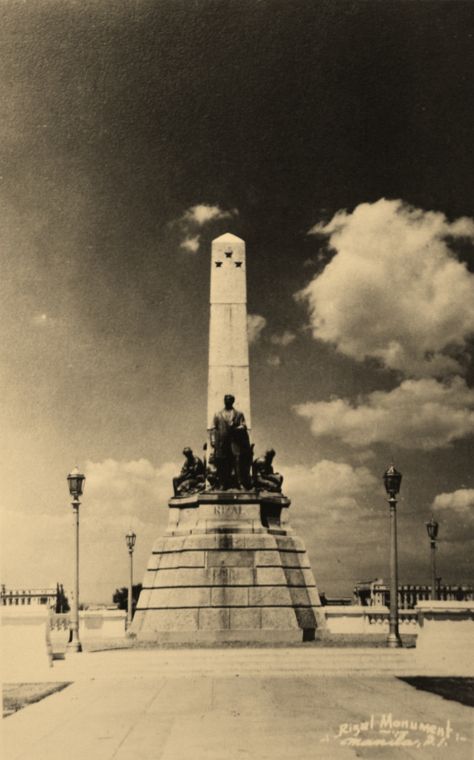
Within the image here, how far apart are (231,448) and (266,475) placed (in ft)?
5.60

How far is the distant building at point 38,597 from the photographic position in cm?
4469

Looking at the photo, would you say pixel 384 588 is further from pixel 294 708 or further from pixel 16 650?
pixel 294 708

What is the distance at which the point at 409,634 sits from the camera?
3189cm

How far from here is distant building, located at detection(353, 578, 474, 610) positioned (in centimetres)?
4228

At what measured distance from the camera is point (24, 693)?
16.0 meters

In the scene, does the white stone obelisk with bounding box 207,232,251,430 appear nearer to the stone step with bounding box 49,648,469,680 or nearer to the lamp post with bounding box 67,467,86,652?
the lamp post with bounding box 67,467,86,652

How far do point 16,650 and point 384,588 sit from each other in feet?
91.3

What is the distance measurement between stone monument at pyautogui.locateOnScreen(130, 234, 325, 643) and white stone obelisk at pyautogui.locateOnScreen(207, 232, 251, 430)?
0.03 metres

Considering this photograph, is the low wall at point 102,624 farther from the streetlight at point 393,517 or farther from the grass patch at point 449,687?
the grass patch at point 449,687

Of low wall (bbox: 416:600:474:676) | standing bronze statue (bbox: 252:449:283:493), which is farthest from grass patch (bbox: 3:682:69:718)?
standing bronze statue (bbox: 252:449:283:493)

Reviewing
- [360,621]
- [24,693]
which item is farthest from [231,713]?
[360,621]

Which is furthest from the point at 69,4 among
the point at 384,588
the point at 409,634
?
the point at 384,588

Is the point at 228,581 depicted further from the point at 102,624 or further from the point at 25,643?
the point at 102,624

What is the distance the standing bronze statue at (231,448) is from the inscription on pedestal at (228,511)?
62 cm
